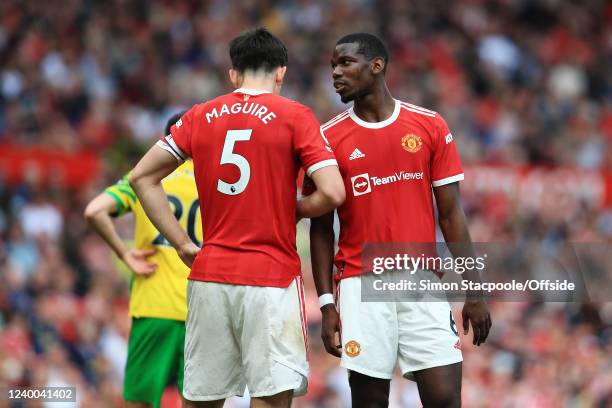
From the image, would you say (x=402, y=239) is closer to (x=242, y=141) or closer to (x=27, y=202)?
(x=242, y=141)

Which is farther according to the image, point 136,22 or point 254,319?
point 136,22

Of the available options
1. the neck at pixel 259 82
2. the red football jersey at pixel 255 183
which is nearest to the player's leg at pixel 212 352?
the red football jersey at pixel 255 183

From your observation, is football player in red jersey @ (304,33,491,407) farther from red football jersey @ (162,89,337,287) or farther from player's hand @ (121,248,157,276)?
player's hand @ (121,248,157,276)

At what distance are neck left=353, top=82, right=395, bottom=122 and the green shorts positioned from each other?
2233mm

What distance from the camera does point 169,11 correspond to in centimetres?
1989

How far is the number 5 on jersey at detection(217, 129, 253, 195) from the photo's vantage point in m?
6.36

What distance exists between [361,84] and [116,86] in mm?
11786

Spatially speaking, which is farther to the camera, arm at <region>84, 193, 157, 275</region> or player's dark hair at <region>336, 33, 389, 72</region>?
arm at <region>84, 193, 157, 275</region>

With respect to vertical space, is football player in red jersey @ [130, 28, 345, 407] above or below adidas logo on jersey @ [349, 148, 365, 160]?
below

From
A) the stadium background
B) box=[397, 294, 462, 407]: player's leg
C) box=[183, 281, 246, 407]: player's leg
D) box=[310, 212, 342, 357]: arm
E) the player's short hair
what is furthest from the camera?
the stadium background

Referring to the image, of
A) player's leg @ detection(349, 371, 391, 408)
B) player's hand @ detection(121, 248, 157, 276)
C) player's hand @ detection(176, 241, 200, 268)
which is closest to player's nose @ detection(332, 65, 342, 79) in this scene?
player's hand @ detection(176, 241, 200, 268)

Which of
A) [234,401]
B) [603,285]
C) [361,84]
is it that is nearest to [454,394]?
[361,84]

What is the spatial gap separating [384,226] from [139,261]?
2224 mm

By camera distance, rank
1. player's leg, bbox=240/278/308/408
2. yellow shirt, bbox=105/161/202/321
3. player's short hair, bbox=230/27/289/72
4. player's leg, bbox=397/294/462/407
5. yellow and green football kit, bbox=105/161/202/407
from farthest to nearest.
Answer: yellow and green football kit, bbox=105/161/202/407 < yellow shirt, bbox=105/161/202/321 < player's leg, bbox=397/294/462/407 < player's short hair, bbox=230/27/289/72 < player's leg, bbox=240/278/308/408
